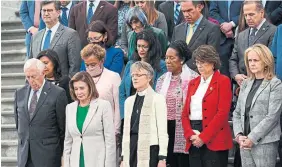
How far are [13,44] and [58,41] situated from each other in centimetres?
311

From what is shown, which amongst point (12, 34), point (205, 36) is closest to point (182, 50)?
point (205, 36)

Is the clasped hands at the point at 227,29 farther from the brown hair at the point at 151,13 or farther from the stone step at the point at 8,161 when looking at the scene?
the stone step at the point at 8,161

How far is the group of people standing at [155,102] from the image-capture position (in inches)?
298

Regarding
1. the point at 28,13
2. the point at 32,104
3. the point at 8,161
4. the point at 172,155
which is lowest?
the point at 8,161

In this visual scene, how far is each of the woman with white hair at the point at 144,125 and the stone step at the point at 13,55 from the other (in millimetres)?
4632

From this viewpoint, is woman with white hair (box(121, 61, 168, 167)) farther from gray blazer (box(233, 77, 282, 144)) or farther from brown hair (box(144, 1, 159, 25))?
brown hair (box(144, 1, 159, 25))

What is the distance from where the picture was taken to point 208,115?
25.5 feet

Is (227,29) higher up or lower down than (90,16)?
lower down

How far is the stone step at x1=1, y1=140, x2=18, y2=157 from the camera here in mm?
10195

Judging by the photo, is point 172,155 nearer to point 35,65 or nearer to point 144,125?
point 144,125

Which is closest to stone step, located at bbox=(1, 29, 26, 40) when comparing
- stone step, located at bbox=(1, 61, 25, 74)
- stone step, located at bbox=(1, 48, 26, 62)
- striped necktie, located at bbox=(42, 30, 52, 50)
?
stone step, located at bbox=(1, 48, 26, 62)

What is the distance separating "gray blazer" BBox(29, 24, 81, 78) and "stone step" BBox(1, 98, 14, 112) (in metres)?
1.81

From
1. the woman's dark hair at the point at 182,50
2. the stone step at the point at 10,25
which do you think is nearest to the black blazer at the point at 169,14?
the woman's dark hair at the point at 182,50

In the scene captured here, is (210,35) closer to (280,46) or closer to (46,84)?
(280,46)
